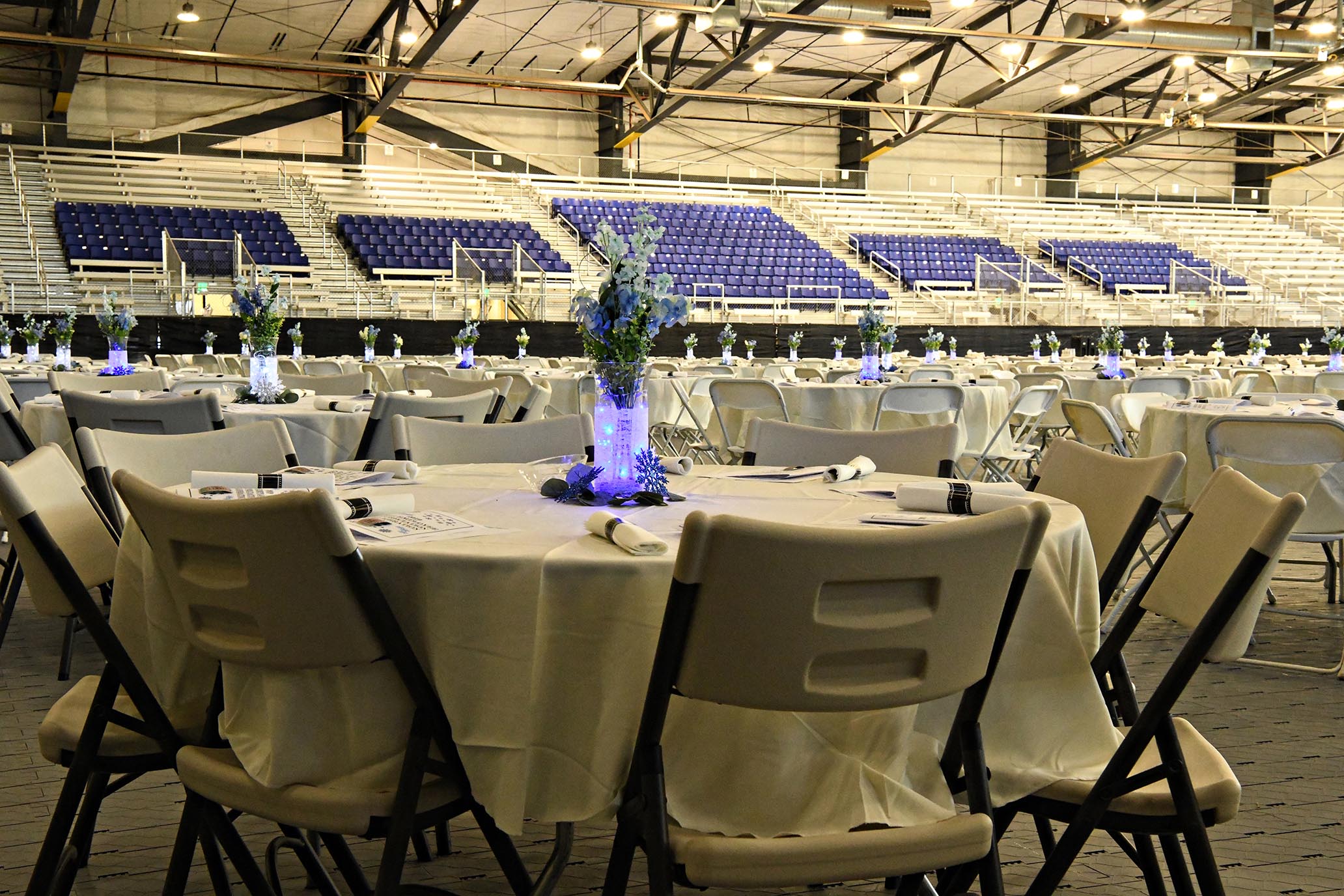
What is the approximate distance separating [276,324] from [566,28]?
16531 mm

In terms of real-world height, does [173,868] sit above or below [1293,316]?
below

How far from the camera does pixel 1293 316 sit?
20406 mm

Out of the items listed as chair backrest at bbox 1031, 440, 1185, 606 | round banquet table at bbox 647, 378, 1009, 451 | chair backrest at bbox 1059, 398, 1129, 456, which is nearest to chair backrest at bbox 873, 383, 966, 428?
round banquet table at bbox 647, 378, 1009, 451

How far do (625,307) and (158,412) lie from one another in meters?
2.31

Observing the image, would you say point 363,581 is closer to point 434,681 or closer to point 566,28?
point 434,681

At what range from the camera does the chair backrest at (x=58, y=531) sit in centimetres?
191

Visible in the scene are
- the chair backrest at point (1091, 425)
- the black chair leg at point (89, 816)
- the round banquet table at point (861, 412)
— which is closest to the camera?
the black chair leg at point (89, 816)

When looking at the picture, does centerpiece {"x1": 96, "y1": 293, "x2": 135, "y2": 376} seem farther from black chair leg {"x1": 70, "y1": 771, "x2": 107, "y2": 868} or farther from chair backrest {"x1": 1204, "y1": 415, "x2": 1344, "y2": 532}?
chair backrest {"x1": 1204, "y1": 415, "x2": 1344, "y2": 532}

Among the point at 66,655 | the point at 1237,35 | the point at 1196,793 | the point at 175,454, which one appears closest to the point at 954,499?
the point at 1196,793

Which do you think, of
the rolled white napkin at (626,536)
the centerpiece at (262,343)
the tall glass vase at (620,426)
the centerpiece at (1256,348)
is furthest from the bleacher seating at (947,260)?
the rolled white napkin at (626,536)

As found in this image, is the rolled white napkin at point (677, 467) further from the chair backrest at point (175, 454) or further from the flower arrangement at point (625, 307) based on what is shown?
the chair backrest at point (175, 454)

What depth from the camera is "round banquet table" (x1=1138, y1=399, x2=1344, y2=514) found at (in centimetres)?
382


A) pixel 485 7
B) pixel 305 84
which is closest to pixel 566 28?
pixel 485 7

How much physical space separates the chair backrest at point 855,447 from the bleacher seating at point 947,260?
55.3ft
